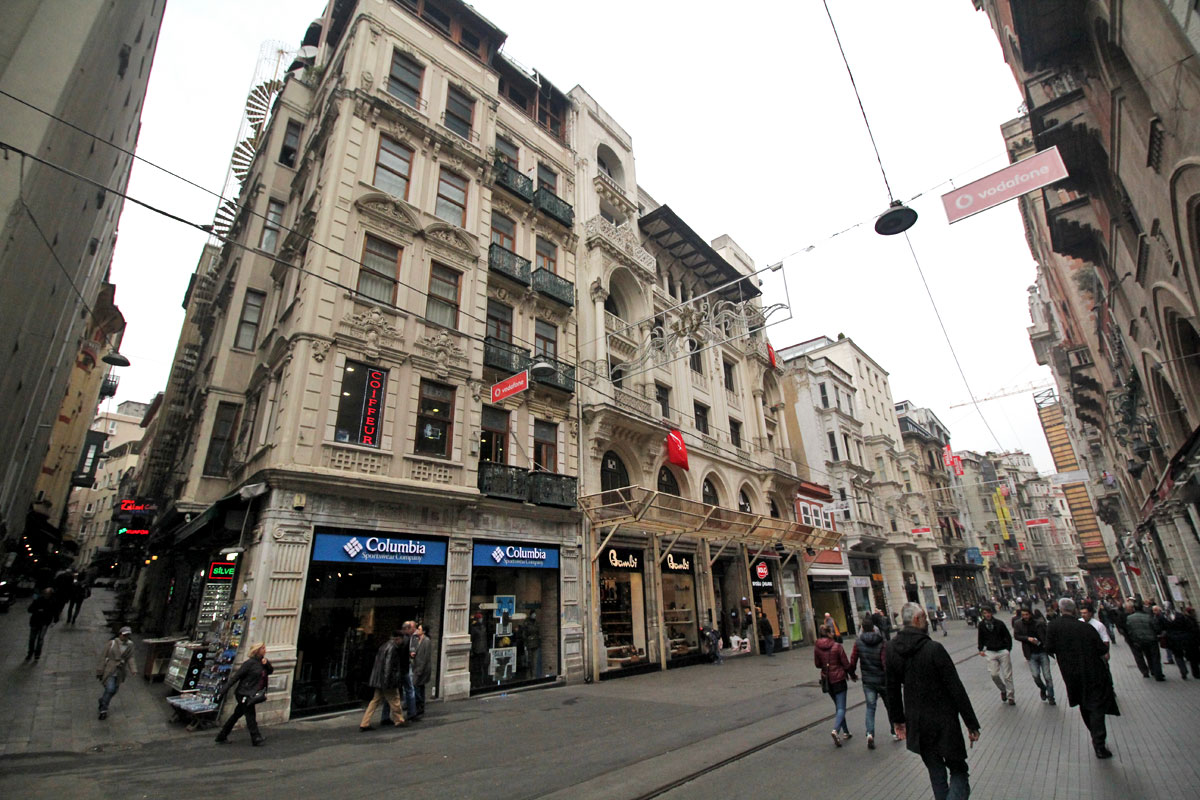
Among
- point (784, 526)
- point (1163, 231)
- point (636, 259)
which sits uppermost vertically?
point (636, 259)

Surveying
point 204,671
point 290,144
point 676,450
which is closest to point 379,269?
point 204,671

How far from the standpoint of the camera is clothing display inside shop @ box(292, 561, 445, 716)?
11484 millimetres

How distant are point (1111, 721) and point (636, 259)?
20.3 meters

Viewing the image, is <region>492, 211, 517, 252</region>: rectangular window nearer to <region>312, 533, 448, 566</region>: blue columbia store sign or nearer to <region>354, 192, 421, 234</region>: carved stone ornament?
<region>354, 192, 421, 234</region>: carved stone ornament

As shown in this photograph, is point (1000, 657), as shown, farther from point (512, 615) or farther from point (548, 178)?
point (548, 178)

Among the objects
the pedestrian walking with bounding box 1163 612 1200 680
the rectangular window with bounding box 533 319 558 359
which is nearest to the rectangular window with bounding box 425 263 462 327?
the rectangular window with bounding box 533 319 558 359

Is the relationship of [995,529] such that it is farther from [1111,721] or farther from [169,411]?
[169,411]

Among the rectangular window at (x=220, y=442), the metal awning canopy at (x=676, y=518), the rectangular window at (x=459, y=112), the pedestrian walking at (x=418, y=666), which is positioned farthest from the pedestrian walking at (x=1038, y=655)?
the rectangular window at (x=220, y=442)

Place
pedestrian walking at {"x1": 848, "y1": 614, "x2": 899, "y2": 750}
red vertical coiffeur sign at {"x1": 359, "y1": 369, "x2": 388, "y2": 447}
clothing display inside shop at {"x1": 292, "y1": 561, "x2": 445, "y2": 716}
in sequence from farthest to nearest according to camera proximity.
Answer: red vertical coiffeur sign at {"x1": 359, "y1": 369, "x2": 388, "y2": 447} < clothing display inside shop at {"x1": 292, "y1": 561, "x2": 445, "y2": 716} < pedestrian walking at {"x1": 848, "y1": 614, "x2": 899, "y2": 750}

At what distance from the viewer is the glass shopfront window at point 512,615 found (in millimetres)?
14359

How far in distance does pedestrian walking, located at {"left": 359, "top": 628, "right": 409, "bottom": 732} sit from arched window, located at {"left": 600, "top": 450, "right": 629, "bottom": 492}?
10538mm

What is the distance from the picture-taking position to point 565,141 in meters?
24.1

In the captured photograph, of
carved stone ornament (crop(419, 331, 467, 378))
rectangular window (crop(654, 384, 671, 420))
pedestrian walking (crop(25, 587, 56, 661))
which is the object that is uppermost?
rectangular window (crop(654, 384, 671, 420))

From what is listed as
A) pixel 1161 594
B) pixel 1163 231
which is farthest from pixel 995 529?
pixel 1163 231
